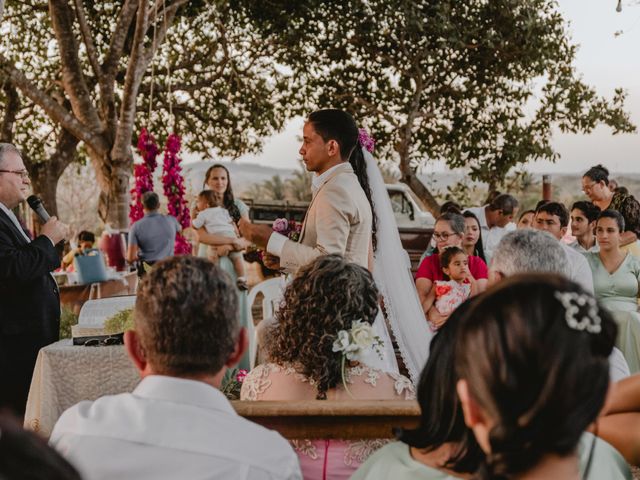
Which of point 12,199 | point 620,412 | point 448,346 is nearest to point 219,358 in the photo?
point 448,346

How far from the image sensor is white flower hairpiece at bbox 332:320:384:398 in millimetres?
2393

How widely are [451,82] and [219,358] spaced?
1170cm

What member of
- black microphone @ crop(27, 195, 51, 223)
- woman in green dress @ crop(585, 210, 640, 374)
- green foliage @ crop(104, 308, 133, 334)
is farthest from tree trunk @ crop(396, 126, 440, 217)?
green foliage @ crop(104, 308, 133, 334)

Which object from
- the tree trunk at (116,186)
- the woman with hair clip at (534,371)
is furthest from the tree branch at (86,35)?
the woman with hair clip at (534,371)

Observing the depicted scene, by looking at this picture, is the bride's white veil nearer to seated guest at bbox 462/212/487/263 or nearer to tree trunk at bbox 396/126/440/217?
seated guest at bbox 462/212/487/263

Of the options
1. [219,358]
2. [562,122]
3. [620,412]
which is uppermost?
[562,122]

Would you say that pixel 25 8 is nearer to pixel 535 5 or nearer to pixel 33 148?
pixel 33 148

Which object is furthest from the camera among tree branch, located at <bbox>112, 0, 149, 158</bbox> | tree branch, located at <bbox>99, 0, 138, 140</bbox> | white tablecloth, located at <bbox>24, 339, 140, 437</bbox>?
tree branch, located at <bbox>99, 0, 138, 140</bbox>

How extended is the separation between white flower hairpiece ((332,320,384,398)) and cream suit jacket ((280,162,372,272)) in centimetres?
105

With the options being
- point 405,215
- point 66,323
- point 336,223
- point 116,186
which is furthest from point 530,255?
point 405,215

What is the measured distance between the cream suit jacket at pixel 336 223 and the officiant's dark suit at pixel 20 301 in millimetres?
1154

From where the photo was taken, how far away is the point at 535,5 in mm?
11969

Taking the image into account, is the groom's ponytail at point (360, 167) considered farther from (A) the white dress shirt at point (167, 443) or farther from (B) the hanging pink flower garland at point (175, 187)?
(A) the white dress shirt at point (167, 443)

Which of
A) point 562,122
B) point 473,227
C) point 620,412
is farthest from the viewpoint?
point 562,122
